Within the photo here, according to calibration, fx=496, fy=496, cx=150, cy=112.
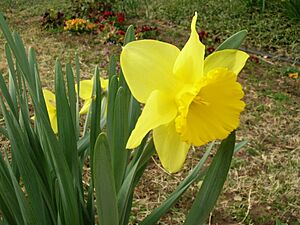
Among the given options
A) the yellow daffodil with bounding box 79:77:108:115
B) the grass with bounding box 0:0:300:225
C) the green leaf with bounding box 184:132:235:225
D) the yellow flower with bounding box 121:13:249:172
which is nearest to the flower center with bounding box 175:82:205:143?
the yellow flower with bounding box 121:13:249:172

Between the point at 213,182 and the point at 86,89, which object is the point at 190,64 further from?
the point at 86,89

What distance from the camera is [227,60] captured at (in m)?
0.89

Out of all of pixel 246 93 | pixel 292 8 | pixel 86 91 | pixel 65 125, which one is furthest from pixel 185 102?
pixel 292 8

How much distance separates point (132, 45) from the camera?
832 mm

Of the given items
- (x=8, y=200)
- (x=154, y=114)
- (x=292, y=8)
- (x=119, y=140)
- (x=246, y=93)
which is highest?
(x=154, y=114)

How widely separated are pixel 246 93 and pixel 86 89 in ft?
7.29

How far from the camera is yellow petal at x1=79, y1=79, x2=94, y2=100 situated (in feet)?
3.94

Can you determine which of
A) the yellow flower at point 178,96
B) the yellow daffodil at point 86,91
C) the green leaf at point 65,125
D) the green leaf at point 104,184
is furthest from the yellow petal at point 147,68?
the yellow daffodil at point 86,91

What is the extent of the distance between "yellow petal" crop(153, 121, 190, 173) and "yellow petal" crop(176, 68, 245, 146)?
5 cm

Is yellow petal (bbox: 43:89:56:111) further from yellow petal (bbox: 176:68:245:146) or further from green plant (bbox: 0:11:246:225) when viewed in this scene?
yellow petal (bbox: 176:68:245:146)

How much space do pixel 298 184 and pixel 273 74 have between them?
1.63 meters

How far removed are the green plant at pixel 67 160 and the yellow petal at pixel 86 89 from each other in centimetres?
5

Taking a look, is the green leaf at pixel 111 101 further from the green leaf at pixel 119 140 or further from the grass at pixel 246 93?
the grass at pixel 246 93

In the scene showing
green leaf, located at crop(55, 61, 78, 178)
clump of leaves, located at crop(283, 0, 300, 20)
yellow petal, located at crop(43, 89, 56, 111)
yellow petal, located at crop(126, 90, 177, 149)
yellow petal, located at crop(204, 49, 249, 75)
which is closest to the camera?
yellow petal, located at crop(126, 90, 177, 149)
